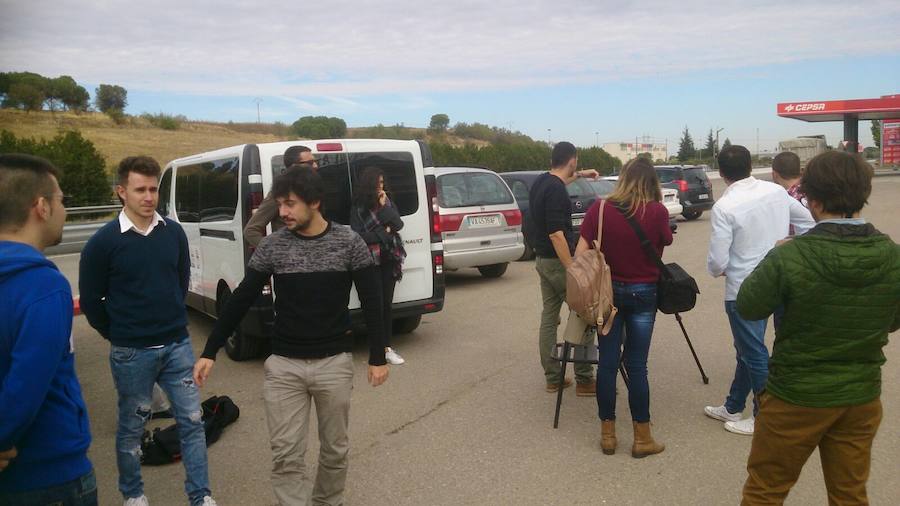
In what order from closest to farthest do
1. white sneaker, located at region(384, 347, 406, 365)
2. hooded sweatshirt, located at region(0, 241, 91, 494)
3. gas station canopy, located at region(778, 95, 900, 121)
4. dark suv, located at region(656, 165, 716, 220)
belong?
hooded sweatshirt, located at region(0, 241, 91, 494) < white sneaker, located at region(384, 347, 406, 365) < dark suv, located at region(656, 165, 716, 220) < gas station canopy, located at region(778, 95, 900, 121)

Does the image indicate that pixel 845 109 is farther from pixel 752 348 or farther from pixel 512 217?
pixel 752 348

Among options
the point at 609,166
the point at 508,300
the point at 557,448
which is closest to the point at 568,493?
the point at 557,448

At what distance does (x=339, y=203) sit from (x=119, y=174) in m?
2.93

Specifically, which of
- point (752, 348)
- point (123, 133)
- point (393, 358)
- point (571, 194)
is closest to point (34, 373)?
point (752, 348)

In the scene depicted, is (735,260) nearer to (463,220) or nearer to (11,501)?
(11,501)

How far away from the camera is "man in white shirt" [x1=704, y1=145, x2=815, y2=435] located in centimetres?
443

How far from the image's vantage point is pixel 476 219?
10602 millimetres

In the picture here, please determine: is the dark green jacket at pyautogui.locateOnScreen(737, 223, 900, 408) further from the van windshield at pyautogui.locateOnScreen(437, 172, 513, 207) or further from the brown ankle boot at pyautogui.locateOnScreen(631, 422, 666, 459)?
the van windshield at pyautogui.locateOnScreen(437, 172, 513, 207)

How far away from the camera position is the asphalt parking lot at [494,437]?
400 cm

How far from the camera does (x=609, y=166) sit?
54375 mm

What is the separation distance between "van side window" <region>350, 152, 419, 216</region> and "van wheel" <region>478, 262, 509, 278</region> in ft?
15.3

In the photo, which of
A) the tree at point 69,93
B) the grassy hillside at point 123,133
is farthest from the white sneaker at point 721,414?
the tree at point 69,93

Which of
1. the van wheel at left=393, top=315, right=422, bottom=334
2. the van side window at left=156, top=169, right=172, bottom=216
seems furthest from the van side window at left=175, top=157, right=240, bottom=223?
the van wheel at left=393, top=315, right=422, bottom=334

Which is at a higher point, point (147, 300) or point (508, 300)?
point (147, 300)
